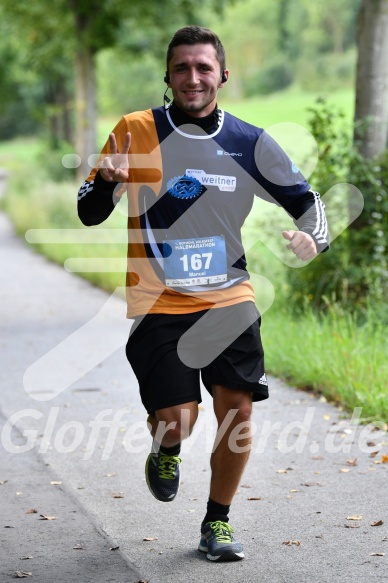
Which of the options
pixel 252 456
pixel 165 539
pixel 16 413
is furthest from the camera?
pixel 16 413

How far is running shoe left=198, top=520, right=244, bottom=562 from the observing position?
4629 millimetres

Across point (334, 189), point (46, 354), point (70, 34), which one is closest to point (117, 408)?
point (46, 354)

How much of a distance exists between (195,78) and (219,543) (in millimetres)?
1902

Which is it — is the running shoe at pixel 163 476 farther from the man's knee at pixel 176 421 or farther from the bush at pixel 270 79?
the bush at pixel 270 79

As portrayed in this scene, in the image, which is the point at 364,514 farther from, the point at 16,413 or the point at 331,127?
the point at 331,127

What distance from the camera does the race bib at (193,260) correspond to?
15.1ft

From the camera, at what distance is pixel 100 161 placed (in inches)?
179

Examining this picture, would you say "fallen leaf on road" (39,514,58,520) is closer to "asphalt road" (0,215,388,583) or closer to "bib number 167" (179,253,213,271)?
"asphalt road" (0,215,388,583)

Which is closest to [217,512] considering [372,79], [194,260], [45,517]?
[45,517]

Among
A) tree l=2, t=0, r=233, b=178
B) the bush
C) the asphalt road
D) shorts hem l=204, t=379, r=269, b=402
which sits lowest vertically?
the asphalt road

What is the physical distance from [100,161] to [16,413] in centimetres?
350

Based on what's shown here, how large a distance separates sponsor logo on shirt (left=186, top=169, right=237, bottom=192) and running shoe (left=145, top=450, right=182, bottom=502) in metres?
1.17

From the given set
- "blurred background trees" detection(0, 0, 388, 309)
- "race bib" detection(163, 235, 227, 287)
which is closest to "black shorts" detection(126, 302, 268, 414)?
"race bib" detection(163, 235, 227, 287)

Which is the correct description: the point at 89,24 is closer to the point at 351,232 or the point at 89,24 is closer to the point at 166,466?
the point at 351,232
